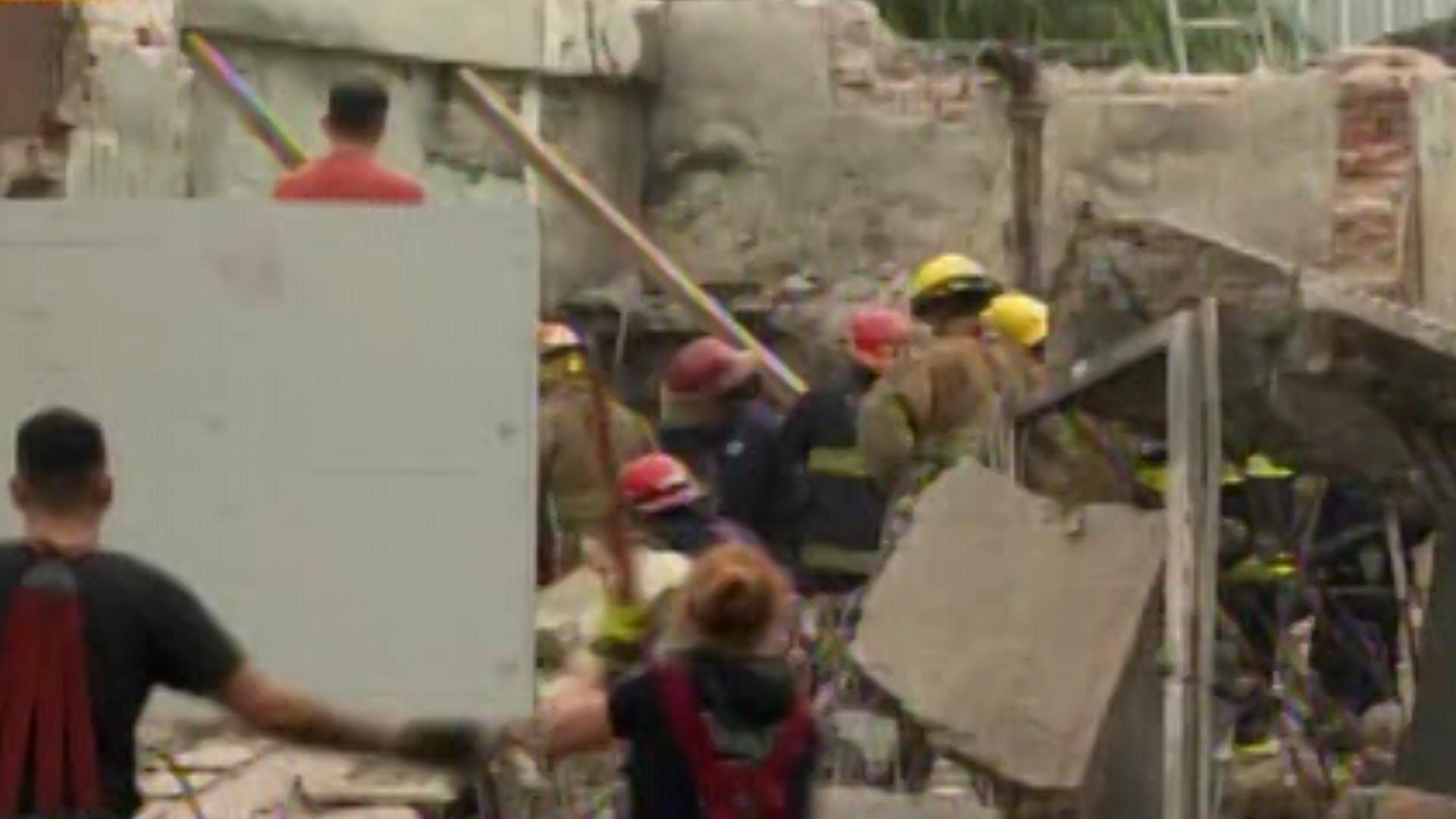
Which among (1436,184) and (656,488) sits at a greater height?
(1436,184)

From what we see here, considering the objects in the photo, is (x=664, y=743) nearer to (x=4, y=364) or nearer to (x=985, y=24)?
(x=4, y=364)

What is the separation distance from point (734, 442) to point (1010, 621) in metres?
2.45

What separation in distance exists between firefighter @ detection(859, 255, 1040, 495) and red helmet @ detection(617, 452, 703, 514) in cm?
77

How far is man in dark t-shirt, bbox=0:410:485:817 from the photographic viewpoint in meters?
9.27

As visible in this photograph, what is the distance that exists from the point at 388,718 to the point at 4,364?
139cm

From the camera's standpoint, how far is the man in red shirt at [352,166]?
14242mm

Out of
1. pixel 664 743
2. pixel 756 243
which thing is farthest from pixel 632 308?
pixel 664 743

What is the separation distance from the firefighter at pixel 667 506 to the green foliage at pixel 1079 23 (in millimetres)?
22344

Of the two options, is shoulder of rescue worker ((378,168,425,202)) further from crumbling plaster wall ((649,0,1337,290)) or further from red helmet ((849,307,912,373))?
crumbling plaster wall ((649,0,1337,290))

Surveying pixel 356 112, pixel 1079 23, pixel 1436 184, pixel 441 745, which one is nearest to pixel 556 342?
pixel 356 112

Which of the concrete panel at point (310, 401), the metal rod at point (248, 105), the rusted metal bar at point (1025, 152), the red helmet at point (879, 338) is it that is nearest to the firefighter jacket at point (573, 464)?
the red helmet at point (879, 338)

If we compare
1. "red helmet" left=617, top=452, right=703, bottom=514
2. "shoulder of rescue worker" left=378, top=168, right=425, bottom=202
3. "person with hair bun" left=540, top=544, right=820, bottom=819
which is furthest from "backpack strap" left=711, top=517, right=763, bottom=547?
"person with hair bun" left=540, top=544, right=820, bottom=819

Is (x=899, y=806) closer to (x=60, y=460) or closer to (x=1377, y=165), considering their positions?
(x=60, y=460)

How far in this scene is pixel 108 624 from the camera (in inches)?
366
